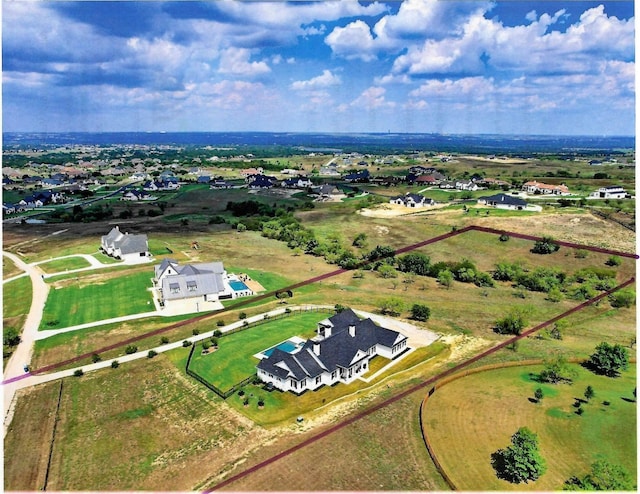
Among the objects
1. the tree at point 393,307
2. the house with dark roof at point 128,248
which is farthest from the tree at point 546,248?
the house with dark roof at point 128,248

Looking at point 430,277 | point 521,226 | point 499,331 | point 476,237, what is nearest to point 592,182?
point 521,226

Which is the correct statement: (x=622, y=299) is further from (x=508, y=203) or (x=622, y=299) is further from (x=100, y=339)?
(x=100, y=339)

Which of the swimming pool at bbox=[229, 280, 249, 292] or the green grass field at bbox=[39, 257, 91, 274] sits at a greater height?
the swimming pool at bbox=[229, 280, 249, 292]

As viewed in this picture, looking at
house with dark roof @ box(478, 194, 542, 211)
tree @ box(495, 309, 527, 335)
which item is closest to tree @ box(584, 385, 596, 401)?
tree @ box(495, 309, 527, 335)

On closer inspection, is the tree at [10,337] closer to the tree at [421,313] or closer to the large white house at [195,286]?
the large white house at [195,286]

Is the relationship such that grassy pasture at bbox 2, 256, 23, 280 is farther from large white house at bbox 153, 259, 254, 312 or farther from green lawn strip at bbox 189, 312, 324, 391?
green lawn strip at bbox 189, 312, 324, 391

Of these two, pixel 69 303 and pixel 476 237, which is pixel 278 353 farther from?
pixel 476 237

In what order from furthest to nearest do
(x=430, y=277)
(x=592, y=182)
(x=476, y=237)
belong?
1. (x=592, y=182)
2. (x=476, y=237)
3. (x=430, y=277)

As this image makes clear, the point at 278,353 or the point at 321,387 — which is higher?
the point at 278,353
